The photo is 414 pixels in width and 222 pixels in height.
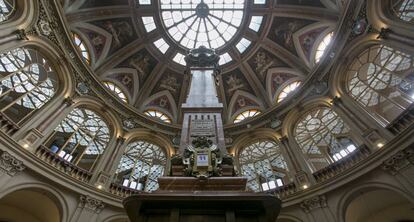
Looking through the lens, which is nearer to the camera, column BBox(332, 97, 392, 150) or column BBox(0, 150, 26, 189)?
column BBox(0, 150, 26, 189)

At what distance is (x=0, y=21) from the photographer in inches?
449

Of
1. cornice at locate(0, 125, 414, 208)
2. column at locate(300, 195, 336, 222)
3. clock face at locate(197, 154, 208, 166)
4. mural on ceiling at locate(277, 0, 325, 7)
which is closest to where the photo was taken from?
clock face at locate(197, 154, 208, 166)

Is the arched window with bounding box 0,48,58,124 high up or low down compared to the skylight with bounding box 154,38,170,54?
down

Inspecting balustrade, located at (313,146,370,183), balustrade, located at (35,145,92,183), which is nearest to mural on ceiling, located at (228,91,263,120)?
balustrade, located at (313,146,370,183)

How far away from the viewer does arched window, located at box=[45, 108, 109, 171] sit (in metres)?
14.4

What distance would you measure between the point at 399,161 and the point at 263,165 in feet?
27.7

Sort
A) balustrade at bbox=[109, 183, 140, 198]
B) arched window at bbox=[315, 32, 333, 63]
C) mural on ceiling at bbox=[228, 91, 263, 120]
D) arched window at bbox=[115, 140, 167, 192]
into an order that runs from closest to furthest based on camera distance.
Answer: balustrade at bbox=[109, 183, 140, 198]
arched window at bbox=[115, 140, 167, 192]
arched window at bbox=[315, 32, 333, 63]
mural on ceiling at bbox=[228, 91, 263, 120]

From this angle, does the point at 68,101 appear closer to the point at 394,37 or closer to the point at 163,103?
the point at 163,103

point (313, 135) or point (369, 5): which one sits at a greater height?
point (369, 5)

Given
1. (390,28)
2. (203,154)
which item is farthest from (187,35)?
(203,154)

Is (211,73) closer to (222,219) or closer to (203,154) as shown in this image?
(203,154)

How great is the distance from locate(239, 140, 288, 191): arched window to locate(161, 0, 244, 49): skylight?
38.7ft

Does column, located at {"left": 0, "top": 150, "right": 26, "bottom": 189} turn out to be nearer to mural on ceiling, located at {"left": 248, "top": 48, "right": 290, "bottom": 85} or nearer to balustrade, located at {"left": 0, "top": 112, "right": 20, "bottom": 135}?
balustrade, located at {"left": 0, "top": 112, "right": 20, "bottom": 135}

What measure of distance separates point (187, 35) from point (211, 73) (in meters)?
15.0
